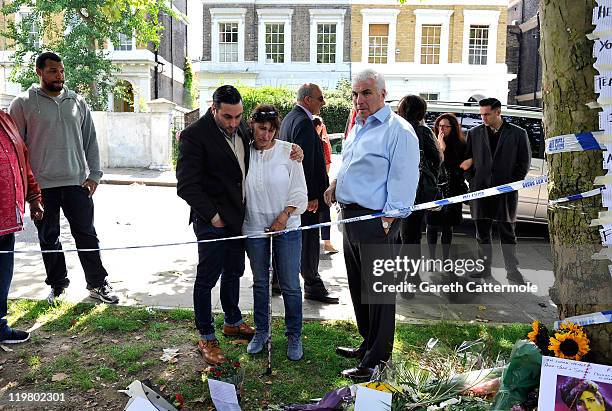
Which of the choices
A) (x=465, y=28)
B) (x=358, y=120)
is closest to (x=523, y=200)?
(x=358, y=120)

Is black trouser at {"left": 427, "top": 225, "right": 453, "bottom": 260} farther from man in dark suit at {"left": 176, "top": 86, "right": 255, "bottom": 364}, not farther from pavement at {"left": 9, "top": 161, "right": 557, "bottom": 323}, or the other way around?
man in dark suit at {"left": 176, "top": 86, "right": 255, "bottom": 364}

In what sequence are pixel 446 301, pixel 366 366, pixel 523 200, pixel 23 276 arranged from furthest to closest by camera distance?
1. pixel 523 200
2. pixel 23 276
3. pixel 446 301
4. pixel 366 366

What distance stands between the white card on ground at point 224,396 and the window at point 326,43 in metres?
29.1

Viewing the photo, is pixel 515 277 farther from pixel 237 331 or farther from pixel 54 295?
pixel 54 295

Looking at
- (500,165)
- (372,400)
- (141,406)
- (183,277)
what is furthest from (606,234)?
(183,277)

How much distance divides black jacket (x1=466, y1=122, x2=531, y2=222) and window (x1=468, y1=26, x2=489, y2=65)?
2612cm

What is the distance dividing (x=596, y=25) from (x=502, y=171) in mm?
3784

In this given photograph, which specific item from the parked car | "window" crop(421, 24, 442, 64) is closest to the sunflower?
the parked car

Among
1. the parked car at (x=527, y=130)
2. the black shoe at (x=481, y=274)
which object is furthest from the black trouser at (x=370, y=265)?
the parked car at (x=527, y=130)

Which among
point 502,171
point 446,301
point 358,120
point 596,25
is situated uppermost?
point 596,25

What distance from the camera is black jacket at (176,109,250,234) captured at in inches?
157

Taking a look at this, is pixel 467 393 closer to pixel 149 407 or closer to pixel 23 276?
pixel 149 407

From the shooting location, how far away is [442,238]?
6.41m

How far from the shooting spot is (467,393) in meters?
3.03
